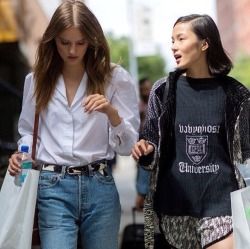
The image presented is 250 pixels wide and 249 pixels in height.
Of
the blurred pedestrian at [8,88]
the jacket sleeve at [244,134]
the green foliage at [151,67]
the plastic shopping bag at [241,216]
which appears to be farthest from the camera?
the green foliage at [151,67]

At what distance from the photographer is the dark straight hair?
3.53 meters

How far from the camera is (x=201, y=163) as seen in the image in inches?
135

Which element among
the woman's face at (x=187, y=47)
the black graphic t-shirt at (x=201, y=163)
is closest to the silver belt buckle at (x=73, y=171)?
the black graphic t-shirt at (x=201, y=163)

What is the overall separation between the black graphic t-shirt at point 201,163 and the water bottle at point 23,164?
676 millimetres

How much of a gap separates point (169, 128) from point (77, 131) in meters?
0.45

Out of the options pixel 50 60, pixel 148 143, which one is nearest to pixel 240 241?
pixel 148 143

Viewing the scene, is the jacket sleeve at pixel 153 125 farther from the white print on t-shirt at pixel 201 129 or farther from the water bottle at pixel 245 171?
Answer: the water bottle at pixel 245 171

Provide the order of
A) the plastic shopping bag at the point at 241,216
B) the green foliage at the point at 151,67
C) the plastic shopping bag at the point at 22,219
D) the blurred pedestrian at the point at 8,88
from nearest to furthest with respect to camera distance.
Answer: the plastic shopping bag at the point at 241,216
the plastic shopping bag at the point at 22,219
the blurred pedestrian at the point at 8,88
the green foliage at the point at 151,67

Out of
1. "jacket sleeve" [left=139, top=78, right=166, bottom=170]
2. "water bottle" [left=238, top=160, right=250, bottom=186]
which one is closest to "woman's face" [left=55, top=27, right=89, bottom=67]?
"jacket sleeve" [left=139, top=78, right=166, bottom=170]

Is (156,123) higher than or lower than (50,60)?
lower

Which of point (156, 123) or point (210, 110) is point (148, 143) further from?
point (210, 110)

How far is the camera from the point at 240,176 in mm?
3412

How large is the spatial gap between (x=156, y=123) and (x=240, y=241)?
72 cm

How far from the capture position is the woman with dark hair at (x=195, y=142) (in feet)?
11.2
